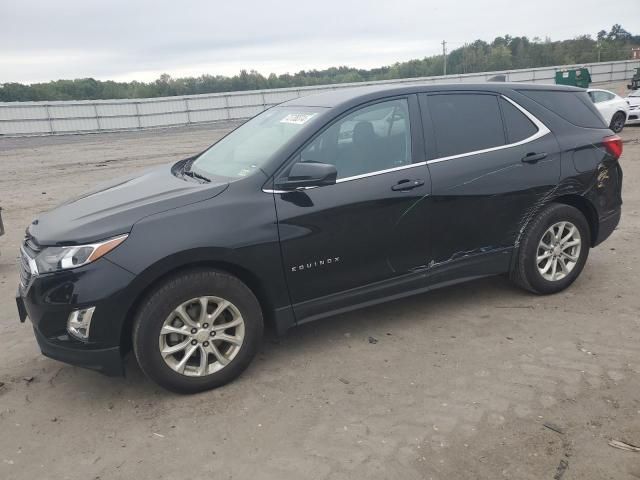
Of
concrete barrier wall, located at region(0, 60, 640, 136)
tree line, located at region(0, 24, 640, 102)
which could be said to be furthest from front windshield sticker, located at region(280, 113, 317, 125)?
tree line, located at region(0, 24, 640, 102)

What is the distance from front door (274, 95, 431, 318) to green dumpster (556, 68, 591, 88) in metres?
29.1

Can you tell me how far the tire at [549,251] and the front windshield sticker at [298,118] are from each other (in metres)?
2.00

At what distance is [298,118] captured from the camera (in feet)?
13.1

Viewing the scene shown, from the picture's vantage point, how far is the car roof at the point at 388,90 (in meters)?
3.98

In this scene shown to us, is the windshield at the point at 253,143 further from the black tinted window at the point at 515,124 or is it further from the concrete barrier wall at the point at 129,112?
the concrete barrier wall at the point at 129,112

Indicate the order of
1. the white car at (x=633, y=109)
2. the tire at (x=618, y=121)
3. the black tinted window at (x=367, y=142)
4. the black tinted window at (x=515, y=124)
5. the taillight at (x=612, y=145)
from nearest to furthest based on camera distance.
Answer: the black tinted window at (x=367, y=142), the black tinted window at (x=515, y=124), the taillight at (x=612, y=145), the tire at (x=618, y=121), the white car at (x=633, y=109)

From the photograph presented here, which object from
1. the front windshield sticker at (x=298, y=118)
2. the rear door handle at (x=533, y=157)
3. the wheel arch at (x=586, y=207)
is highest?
the front windshield sticker at (x=298, y=118)

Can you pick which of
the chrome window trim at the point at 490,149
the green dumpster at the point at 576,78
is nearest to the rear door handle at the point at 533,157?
the chrome window trim at the point at 490,149

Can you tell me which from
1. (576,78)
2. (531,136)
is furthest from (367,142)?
(576,78)

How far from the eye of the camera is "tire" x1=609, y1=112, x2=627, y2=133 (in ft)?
55.4

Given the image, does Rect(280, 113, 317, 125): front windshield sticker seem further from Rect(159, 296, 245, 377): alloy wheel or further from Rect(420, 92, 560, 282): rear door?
A: Rect(159, 296, 245, 377): alloy wheel

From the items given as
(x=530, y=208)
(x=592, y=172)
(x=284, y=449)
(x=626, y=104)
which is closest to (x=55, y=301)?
(x=284, y=449)

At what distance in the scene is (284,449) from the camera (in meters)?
2.84

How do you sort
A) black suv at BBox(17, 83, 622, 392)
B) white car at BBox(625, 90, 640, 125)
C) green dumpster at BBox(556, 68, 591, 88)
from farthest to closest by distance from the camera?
green dumpster at BBox(556, 68, 591, 88)
white car at BBox(625, 90, 640, 125)
black suv at BBox(17, 83, 622, 392)
